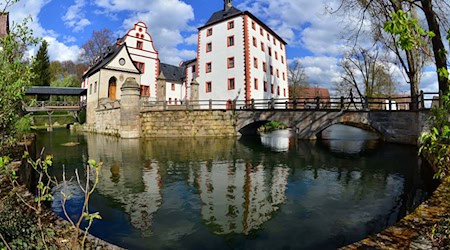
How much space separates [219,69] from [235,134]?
1242cm

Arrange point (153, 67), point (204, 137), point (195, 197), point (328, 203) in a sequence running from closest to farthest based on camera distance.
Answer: point (328, 203), point (195, 197), point (204, 137), point (153, 67)

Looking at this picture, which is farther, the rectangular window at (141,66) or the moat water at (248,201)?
the rectangular window at (141,66)

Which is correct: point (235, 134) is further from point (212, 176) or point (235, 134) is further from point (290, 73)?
point (290, 73)

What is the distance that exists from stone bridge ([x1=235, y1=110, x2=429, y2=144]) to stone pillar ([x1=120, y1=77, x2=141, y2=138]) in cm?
871

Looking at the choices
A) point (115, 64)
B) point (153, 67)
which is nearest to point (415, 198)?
point (115, 64)

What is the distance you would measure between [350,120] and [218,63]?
19.3 m

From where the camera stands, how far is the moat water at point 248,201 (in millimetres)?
4922

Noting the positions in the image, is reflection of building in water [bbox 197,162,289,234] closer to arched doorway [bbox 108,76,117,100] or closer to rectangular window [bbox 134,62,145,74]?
arched doorway [bbox 108,76,117,100]

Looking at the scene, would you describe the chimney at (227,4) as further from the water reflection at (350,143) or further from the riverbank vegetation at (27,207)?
the riverbank vegetation at (27,207)

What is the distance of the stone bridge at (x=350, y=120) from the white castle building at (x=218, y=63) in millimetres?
7382

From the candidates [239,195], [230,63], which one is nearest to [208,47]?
[230,63]

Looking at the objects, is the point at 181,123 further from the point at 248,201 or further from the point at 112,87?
the point at 248,201

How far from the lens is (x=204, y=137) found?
920 inches

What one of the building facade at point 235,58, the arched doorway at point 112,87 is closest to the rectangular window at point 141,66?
the arched doorway at point 112,87
